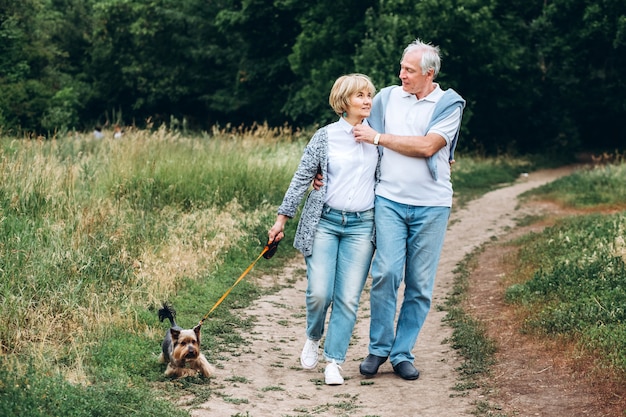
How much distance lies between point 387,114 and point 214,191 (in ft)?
21.6

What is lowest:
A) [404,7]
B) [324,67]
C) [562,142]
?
[562,142]

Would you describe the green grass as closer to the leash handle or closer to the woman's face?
the leash handle

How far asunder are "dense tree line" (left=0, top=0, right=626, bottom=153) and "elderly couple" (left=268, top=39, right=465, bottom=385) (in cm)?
1829

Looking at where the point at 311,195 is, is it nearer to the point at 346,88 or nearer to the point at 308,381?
the point at 346,88

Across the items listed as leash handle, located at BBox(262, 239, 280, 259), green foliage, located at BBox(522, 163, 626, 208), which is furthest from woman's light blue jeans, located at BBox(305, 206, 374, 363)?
green foliage, located at BBox(522, 163, 626, 208)

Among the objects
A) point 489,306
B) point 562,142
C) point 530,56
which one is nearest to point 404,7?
point 530,56

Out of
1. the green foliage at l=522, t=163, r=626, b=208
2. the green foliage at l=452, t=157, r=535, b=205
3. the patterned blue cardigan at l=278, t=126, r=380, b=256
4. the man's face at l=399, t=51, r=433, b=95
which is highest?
the man's face at l=399, t=51, r=433, b=95

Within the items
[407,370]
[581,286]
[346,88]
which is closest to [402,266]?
[407,370]

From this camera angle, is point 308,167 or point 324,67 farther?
point 324,67

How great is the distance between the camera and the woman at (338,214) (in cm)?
584

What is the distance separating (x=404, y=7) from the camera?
29.0m

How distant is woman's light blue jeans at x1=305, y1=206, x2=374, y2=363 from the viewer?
5875mm

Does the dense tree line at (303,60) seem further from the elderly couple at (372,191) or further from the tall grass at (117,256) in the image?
the elderly couple at (372,191)

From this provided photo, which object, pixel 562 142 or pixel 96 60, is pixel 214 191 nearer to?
pixel 562 142
